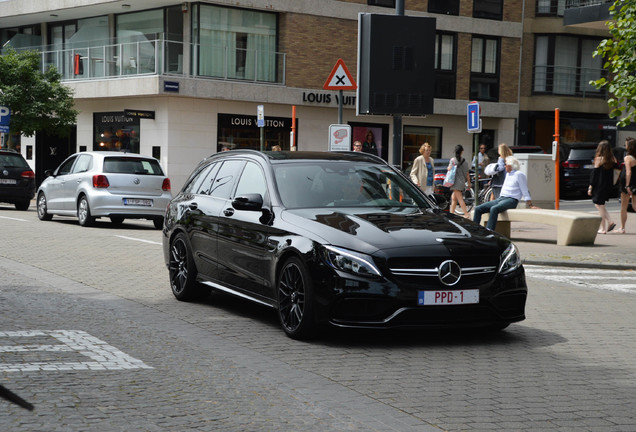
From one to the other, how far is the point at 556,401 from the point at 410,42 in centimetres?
1160

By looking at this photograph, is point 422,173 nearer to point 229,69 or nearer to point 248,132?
point 229,69

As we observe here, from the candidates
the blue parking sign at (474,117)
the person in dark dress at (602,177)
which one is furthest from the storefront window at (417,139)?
the person in dark dress at (602,177)

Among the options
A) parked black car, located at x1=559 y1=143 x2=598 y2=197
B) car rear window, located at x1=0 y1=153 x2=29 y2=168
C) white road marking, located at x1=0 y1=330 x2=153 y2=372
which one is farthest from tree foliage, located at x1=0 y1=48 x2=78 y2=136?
white road marking, located at x1=0 y1=330 x2=153 y2=372

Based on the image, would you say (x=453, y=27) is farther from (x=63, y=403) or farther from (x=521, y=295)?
(x=63, y=403)

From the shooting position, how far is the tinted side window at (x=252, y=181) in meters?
8.85

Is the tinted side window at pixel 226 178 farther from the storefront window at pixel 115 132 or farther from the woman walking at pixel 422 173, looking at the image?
the storefront window at pixel 115 132

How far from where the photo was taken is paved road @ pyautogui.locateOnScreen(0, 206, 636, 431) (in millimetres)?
5316

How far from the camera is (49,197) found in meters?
22.5

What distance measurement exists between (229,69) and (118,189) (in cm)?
1505

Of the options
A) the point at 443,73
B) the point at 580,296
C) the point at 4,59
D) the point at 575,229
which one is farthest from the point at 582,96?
the point at 580,296

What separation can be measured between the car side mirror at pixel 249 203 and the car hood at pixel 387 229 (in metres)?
0.26

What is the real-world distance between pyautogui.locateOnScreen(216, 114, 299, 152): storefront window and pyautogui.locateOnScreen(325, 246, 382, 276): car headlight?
28.0 meters

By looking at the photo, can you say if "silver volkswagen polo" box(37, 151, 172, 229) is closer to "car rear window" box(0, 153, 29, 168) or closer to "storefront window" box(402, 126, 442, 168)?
"car rear window" box(0, 153, 29, 168)

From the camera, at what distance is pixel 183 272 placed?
9828 millimetres
